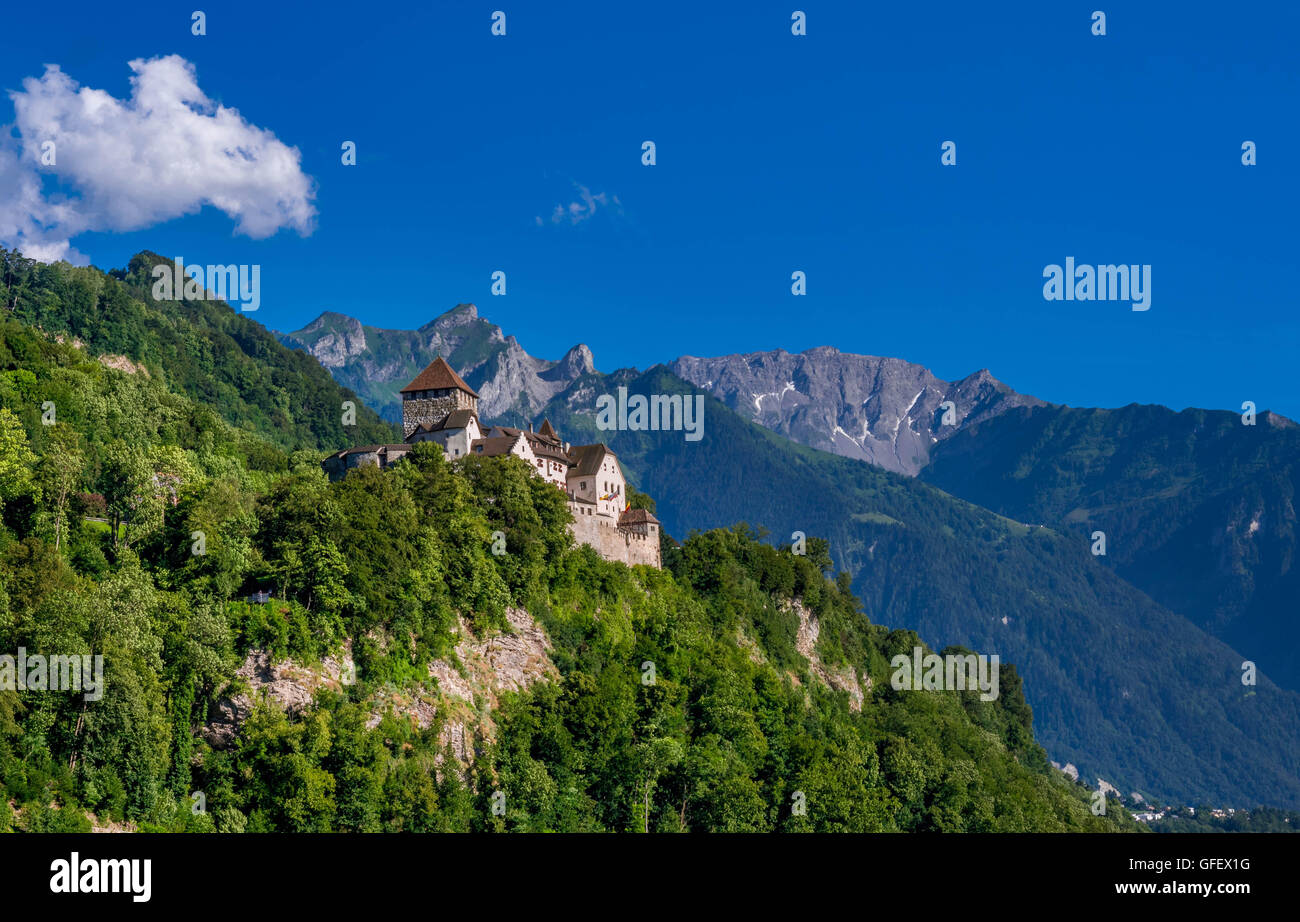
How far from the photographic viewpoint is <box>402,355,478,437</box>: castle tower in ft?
326

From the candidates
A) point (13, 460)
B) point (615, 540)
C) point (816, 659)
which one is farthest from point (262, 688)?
point (816, 659)

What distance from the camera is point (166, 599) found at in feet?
210

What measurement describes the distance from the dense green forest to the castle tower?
947 cm

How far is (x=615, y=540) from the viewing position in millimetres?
95562

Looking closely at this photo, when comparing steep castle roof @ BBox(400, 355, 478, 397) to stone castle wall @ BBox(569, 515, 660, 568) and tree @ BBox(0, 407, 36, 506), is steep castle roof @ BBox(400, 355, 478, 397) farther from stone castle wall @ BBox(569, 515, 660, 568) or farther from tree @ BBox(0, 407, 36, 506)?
tree @ BBox(0, 407, 36, 506)

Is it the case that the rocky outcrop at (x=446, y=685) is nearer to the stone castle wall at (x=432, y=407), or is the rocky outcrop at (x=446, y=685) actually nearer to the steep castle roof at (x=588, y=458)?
the steep castle roof at (x=588, y=458)

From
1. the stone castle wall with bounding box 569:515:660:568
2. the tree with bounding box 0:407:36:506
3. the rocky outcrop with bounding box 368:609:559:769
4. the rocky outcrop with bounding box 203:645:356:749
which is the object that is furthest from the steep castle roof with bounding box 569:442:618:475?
the tree with bounding box 0:407:36:506

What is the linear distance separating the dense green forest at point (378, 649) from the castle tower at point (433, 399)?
947cm

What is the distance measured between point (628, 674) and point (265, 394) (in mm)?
109377

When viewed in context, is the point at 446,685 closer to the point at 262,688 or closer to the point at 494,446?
the point at 262,688

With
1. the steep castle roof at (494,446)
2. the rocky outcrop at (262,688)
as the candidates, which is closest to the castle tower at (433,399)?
the steep castle roof at (494,446)

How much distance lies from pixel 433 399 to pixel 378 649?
106ft

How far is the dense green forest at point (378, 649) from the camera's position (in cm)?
5934
